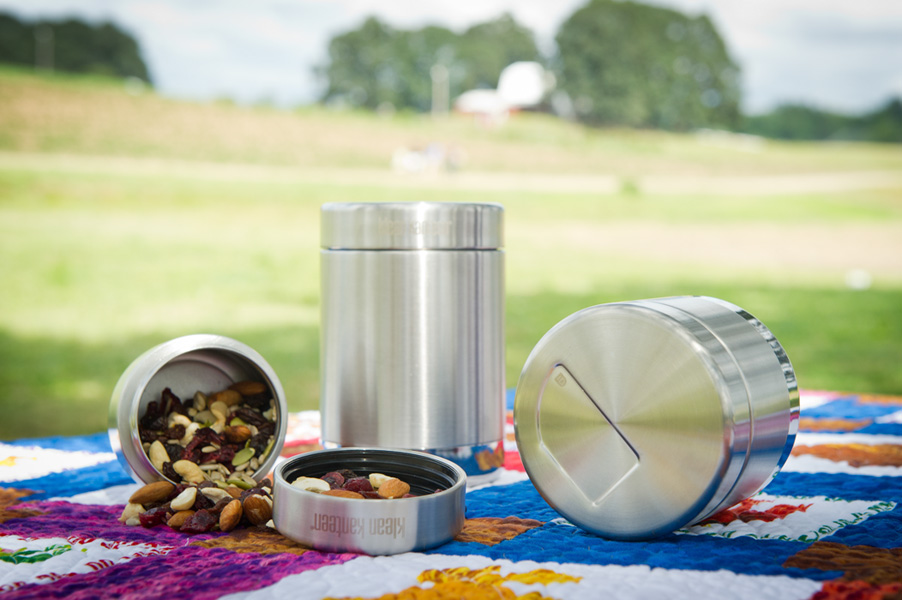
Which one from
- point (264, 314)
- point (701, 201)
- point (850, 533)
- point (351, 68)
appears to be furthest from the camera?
point (701, 201)

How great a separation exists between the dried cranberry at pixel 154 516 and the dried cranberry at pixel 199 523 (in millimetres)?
29

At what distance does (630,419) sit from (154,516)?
43 centimetres

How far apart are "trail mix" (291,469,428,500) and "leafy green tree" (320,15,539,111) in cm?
419

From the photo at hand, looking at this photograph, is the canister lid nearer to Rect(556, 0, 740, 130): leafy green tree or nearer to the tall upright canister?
the tall upright canister

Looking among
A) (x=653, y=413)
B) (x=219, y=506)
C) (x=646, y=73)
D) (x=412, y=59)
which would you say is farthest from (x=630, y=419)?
(x=646, y=73)

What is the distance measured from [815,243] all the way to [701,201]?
2.26 ft

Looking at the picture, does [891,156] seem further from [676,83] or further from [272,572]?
[272,572]

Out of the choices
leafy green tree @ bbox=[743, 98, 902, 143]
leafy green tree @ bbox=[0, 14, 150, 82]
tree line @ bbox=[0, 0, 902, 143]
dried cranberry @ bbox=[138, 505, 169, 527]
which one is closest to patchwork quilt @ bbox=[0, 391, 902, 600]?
dried cranberry @ bbox=[138, 505, 169, 527]

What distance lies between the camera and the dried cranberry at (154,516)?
2.53ft

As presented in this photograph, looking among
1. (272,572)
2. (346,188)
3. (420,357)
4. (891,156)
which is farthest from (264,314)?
(891,156)

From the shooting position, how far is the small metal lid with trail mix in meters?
0.83

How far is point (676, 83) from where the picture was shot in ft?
16.5

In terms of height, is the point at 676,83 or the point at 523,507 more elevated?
the point at 676,83

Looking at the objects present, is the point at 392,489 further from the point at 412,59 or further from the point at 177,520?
the point at 412,59
